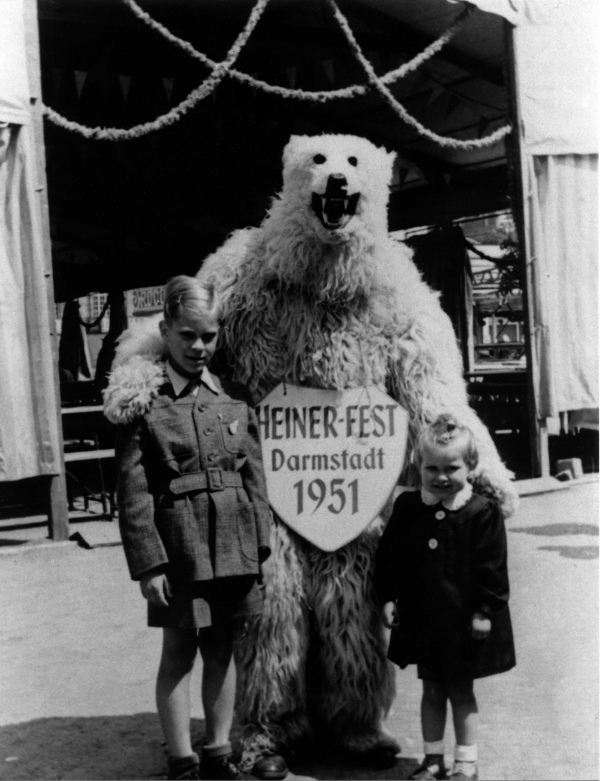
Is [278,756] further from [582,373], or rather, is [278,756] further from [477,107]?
[477,107]

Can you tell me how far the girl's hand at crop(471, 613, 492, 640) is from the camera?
2.43 m

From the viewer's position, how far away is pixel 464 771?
8.04 feet

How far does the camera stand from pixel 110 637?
12.9 feet

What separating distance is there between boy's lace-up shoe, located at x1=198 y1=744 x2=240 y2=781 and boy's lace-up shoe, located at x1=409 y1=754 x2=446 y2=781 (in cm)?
50

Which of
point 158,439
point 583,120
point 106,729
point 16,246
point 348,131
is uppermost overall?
point 348,131

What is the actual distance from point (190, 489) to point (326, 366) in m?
0.57

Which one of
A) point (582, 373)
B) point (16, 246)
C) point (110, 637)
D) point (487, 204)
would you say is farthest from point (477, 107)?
point (110, 637)

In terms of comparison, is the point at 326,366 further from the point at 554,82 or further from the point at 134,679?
the point at 554,82

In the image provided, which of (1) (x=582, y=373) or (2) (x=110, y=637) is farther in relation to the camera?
(1) (x=582, y=373)

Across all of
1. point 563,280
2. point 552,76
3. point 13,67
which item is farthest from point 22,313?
point 552,76

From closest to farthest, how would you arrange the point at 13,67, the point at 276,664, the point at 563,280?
the point at 276,664
the point at 13,67
the point at 563,280

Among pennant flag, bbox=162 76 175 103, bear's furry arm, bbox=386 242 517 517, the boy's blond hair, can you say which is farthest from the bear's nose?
pennant flag, bbox=162 76 175 103

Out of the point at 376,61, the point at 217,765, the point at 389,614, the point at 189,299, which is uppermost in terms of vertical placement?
the point at 376,61

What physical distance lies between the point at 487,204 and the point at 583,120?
14.2 feet
